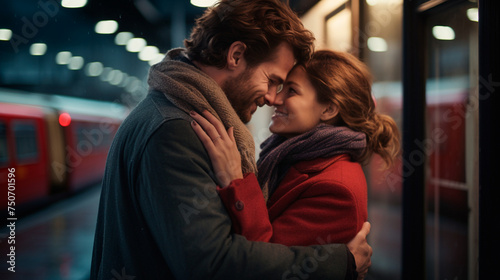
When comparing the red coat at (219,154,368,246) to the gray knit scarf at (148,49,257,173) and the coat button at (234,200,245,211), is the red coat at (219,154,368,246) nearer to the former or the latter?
the coat button at (234,200,245,211)

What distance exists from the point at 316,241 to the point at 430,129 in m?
1.93

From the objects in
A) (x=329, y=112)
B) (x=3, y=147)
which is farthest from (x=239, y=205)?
(x=3, y=147)

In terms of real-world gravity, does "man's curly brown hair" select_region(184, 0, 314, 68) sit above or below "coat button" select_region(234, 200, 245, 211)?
above

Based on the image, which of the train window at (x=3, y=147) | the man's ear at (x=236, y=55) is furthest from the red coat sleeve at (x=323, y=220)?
the train window at (x=3, y=147)

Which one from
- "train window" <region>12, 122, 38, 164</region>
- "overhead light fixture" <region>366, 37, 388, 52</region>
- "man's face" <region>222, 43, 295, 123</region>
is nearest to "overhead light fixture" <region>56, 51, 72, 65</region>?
"train window" <region>12, 122, 38, 164</region>

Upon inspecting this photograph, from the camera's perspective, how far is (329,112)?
5.56 ft

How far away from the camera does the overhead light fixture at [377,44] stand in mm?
3418

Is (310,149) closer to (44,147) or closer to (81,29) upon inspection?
(81,29)

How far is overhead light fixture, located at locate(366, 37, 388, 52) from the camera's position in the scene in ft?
11.2

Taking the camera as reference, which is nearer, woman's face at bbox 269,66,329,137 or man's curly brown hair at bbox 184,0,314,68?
man's curly brown hair at bbox 184,0,314,68

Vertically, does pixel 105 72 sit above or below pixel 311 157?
below

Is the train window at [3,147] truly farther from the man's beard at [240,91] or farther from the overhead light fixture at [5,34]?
the man's beard at [240,91]

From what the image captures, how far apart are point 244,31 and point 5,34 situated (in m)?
1.97

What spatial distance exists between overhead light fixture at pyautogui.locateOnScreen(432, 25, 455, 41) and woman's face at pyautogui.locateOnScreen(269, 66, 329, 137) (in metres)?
1.41
